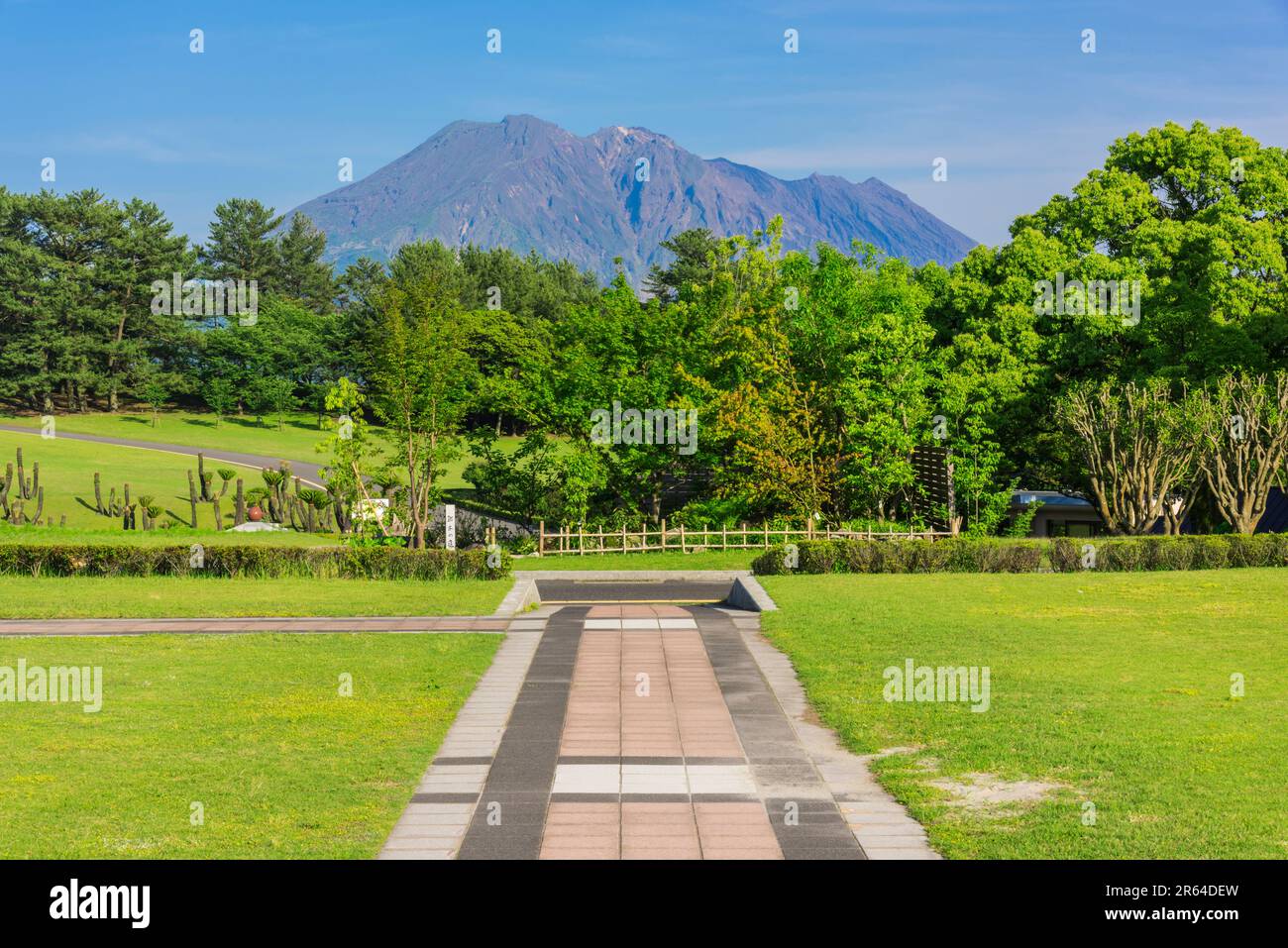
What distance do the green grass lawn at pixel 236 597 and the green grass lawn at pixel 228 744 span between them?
124 inches

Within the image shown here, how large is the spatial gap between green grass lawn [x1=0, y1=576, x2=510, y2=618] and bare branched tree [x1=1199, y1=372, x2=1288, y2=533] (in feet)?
78.4

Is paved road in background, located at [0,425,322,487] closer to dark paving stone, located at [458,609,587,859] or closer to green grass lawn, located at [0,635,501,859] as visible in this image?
green grass lawn, located at [0,635,501,859]

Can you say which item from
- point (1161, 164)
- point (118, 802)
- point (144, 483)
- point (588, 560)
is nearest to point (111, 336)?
point (144, 483)

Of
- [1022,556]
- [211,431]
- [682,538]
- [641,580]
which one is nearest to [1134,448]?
[1022,556]

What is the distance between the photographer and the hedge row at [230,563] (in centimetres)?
2927

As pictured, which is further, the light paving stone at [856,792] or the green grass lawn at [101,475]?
the green grass lawn at [101,475]

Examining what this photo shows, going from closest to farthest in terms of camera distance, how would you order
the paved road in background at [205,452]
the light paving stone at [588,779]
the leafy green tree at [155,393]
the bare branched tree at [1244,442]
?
the light paving stone at [588,779] → the bare branched tree at [1244,442] → the paved road in background at [205,452] → the leafy green tree at [155,393]

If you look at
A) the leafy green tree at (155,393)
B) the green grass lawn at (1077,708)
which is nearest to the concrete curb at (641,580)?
the green grass lawn at (1077,708)

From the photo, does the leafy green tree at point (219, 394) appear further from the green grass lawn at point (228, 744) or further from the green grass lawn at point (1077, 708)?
the green grass lawn at point (228, 744)

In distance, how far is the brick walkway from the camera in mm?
10422

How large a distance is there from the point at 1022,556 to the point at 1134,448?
365 inches

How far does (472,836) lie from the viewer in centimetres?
1057

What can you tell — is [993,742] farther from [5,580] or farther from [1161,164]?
[1161,164]
